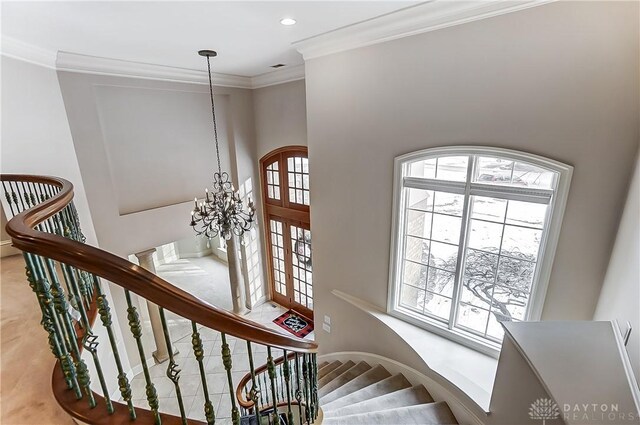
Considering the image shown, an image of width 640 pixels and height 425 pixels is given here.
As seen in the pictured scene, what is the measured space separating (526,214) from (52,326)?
3.56 m

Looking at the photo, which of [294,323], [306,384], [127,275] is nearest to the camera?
[127,275]

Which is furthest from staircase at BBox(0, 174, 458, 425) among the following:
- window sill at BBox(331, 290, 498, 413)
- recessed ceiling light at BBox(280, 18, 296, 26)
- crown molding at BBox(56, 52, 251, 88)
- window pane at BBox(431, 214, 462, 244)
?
recessed ceiling light at BBox(280, 18, 296, 26)

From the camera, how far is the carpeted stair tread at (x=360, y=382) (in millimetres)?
3672

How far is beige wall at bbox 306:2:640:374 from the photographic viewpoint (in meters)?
2.26

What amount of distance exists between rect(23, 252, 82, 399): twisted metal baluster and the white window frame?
10.2ft

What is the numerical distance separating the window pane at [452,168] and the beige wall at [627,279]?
1.24 meters

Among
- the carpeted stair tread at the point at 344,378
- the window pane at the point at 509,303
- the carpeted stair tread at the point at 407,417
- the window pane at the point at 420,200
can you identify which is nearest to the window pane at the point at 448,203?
the window pane at the point at 420,200

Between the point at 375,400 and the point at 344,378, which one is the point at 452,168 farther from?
the point at 344,378

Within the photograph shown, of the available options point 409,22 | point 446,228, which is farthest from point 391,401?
point 409,22

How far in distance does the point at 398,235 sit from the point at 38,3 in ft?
13.1

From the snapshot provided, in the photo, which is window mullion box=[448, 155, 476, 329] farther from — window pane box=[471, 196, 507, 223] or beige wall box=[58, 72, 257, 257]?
beige wall box=[58, 72, 257, 257]

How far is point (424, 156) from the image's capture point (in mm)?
3240

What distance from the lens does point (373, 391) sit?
11.8ft

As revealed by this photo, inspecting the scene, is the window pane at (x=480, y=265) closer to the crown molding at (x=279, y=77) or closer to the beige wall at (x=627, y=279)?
the beige wall at (x=627, y=279)
